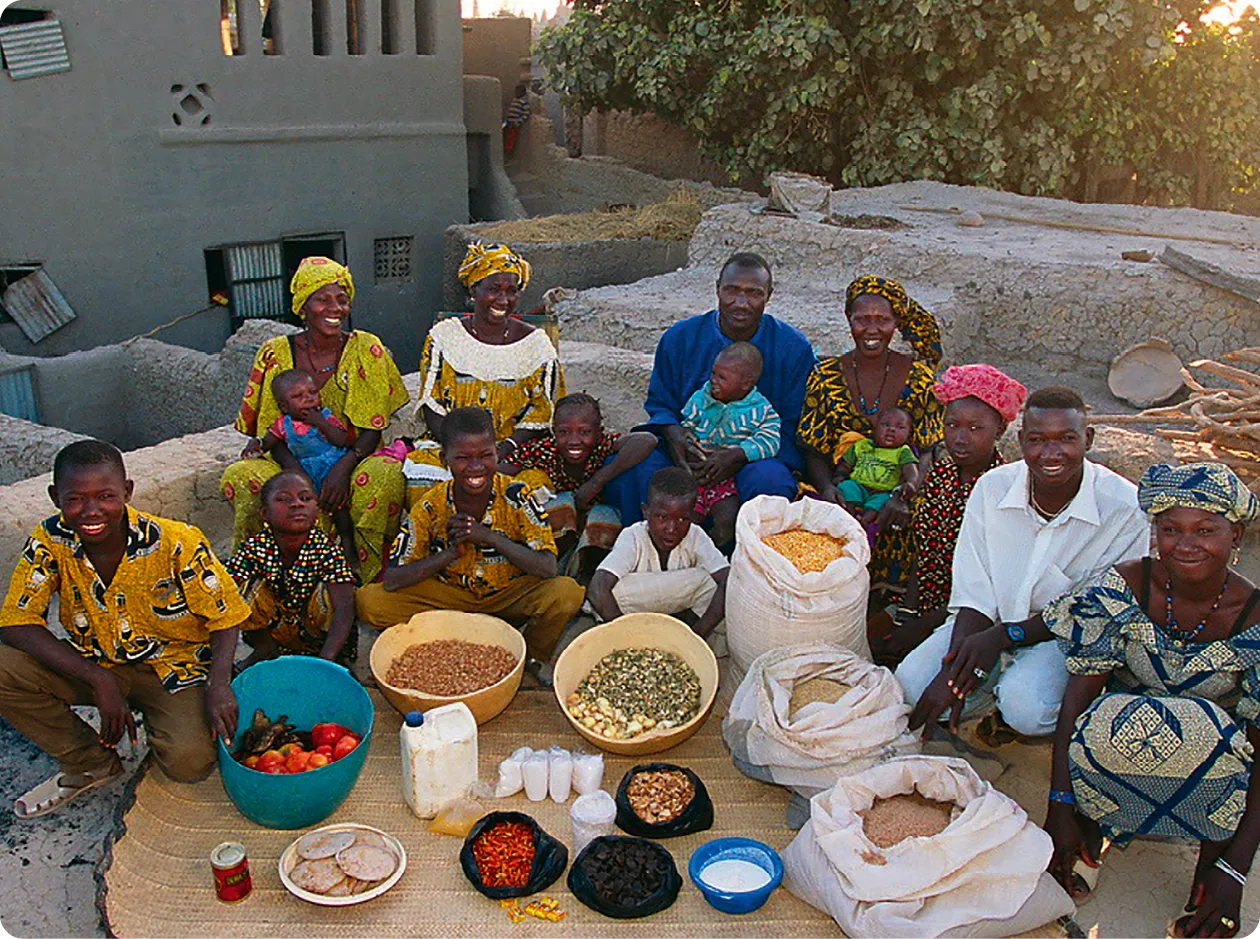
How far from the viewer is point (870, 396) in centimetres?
416

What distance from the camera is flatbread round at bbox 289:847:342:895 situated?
8.66 ft

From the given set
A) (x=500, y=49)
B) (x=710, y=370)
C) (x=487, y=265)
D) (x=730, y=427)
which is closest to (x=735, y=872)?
(x=730, y=427)

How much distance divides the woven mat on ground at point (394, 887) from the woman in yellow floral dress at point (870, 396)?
1.16 m

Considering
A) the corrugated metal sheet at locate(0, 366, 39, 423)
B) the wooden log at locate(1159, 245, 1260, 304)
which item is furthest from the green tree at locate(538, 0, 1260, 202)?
the corrugated metal sheet at locate(0, 366, 39, 423)

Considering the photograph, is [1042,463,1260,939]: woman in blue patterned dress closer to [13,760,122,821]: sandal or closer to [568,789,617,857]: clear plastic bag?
[568,789,617,857]: clear plastic bag

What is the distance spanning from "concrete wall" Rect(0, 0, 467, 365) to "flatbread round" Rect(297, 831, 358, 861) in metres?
8.48

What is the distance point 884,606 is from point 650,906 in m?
1.85

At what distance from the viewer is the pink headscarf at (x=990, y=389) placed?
3.50m

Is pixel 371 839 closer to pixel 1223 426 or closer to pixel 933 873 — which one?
pixel 933 873

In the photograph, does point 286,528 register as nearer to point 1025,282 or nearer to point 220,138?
point 1025,282

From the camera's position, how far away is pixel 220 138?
1058 centimetres

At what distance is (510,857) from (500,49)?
14422mm

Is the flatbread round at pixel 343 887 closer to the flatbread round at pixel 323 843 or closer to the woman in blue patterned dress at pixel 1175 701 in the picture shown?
the flatbread round at pixel 323 843

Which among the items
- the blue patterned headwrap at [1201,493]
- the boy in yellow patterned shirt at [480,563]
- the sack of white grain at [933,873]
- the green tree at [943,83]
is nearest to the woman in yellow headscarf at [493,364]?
the boy in yellow patterned shirt at [480,563]
